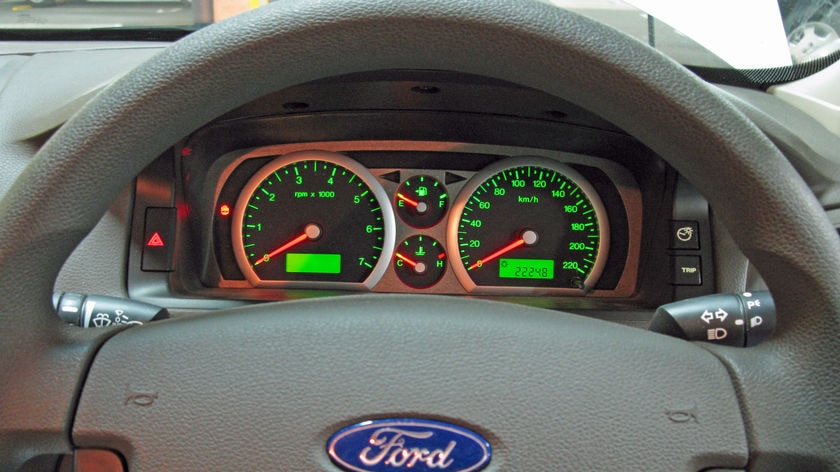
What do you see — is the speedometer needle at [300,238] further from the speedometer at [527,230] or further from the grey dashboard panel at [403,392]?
the grey dashboard panel at [403,392]

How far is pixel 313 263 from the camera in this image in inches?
79.7

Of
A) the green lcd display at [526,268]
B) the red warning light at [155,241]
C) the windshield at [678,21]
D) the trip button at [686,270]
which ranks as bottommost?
the green lcd display at [526,268]

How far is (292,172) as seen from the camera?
2057 millimetres

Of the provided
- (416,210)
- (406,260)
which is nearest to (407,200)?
(416,210)

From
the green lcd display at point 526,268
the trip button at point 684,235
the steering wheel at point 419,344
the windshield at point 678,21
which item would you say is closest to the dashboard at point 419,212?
the green lcd display at point 526,268

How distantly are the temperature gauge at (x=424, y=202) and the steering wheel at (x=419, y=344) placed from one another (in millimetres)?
1275

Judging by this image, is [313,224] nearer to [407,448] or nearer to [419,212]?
[419,212]

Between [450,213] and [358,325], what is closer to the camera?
[358,325]

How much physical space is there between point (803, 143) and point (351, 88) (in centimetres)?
88

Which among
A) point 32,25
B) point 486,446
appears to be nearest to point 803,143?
point 486,446

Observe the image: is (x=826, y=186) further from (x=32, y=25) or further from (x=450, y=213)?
(x=32, y=25)

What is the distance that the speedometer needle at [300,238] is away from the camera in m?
2.01

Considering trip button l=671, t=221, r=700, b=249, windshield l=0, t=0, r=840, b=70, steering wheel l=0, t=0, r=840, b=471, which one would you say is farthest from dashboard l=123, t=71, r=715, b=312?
steering wheel l=0, t=0, r=840, b=471

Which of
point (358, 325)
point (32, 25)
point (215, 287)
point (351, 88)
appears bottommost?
point (215, 287)
